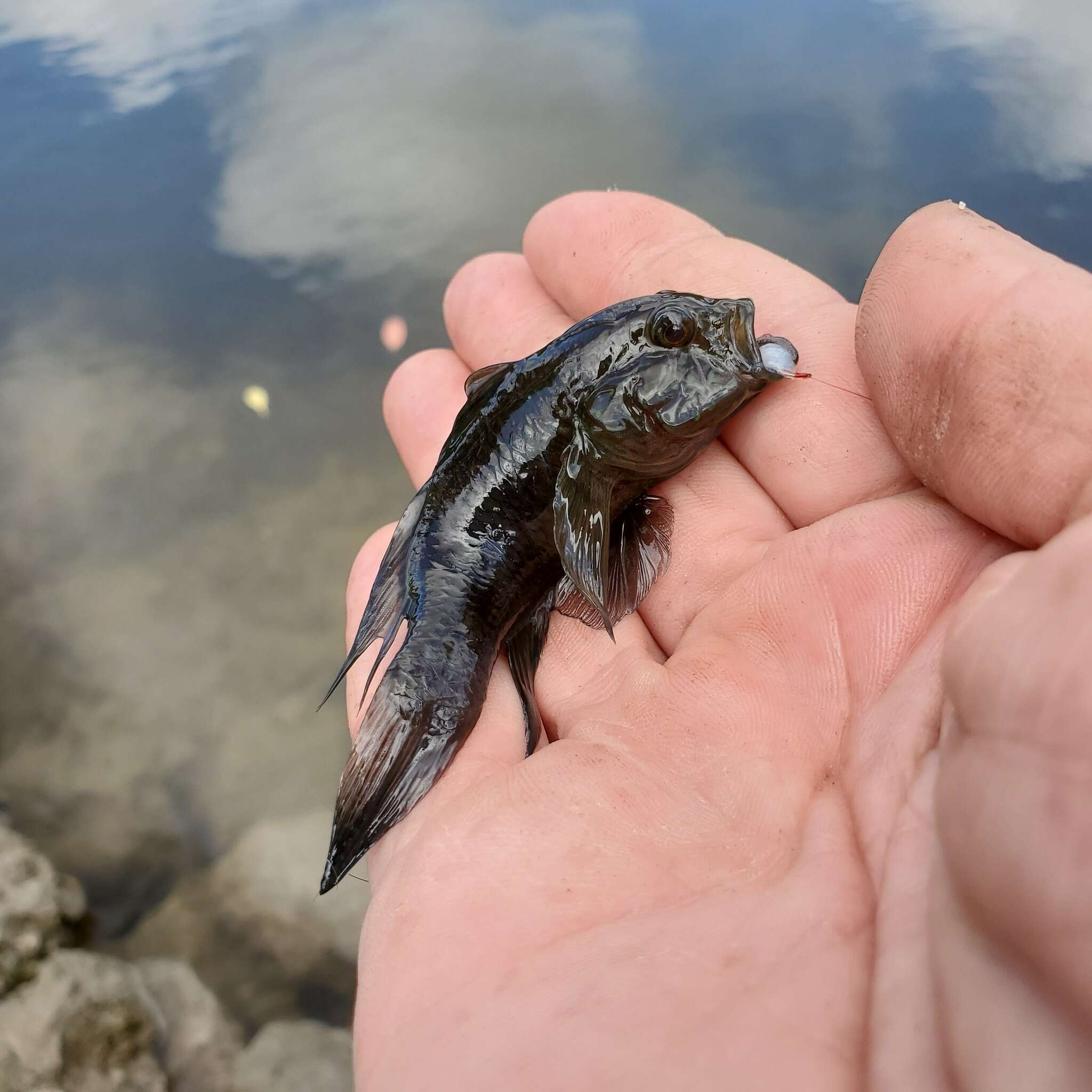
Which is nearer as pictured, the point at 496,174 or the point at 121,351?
the point at 121,351

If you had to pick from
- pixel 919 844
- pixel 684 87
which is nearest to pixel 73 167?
pixel 684 87

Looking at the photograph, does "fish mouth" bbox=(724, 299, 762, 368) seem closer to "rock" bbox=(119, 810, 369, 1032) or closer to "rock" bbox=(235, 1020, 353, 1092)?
"rock" bbox=(119, 810, 369, 1032)

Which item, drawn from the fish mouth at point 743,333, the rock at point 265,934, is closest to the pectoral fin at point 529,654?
the fish mouth at point 743,333

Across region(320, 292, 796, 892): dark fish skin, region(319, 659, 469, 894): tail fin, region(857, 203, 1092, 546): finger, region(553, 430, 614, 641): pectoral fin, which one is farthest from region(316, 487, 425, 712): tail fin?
region(857, 203, 1092, 546): finger

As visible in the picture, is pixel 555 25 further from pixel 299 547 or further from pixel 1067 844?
pixel 1067 844

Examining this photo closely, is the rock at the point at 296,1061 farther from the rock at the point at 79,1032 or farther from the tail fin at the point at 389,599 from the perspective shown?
the tail fin at the point at 389,599

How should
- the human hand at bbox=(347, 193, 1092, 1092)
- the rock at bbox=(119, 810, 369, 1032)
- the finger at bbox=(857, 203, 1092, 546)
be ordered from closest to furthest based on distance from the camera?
the human hand at bbox=(347, 193, 1092, 1092) → the finger at bbox=(857, 203, 1092, 546) → the rock at bbox=(119, 810, 369, 1032)

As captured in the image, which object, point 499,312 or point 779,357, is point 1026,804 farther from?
point 499,312
